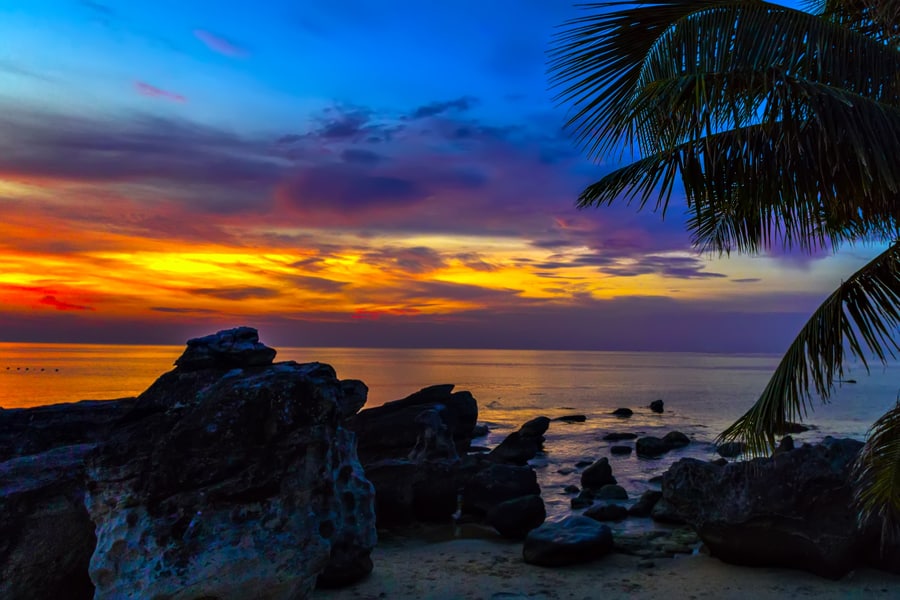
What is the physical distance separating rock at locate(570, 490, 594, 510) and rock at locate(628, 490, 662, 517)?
147cm

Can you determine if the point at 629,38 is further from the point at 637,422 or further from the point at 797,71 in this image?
the point at 637,422

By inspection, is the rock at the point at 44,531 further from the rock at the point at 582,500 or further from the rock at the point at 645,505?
the rock at the point at 582,500

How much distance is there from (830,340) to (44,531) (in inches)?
384

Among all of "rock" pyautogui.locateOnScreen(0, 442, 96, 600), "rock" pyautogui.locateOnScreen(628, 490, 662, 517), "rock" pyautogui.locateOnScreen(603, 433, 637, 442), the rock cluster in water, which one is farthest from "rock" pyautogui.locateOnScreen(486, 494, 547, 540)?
"rock" pyautogui.locateOnScreen(603, 433, 637, 442)

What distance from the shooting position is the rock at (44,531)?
26.5 feet

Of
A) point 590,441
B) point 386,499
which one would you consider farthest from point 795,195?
point 590,441

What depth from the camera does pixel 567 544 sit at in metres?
11.2

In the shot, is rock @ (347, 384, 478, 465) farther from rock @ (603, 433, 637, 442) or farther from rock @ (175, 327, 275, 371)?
rock @ (603, 433, 637, 442)

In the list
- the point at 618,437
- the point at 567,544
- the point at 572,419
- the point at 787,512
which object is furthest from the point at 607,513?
the point at 572,419

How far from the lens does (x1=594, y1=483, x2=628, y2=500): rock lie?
57.1 ft

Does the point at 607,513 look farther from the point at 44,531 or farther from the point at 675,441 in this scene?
the point at 675,441

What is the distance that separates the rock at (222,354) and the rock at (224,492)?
0.69 m

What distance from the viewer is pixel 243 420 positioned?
333 inches

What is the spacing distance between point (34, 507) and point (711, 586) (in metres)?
9.92
